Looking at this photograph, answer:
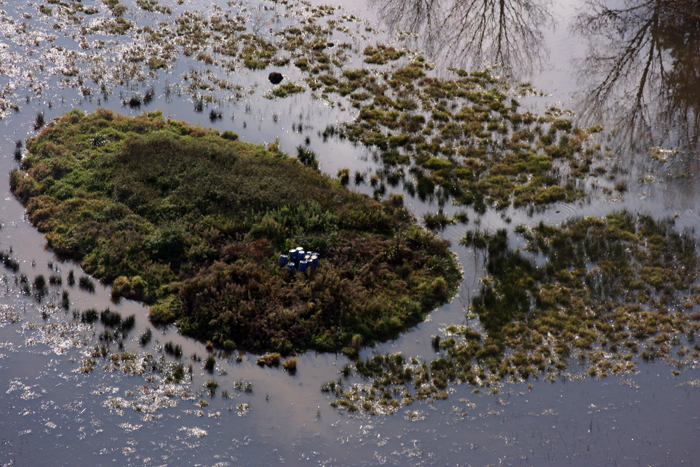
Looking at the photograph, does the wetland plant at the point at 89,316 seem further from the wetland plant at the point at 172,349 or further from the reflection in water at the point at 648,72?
the reflection in water at the point at 648,72

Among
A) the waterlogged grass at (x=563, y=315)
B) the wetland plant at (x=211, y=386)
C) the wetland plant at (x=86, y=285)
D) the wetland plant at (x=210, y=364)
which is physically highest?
the waterlogged grass at (x=563, y=315)

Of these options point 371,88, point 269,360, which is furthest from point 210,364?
point 371,88

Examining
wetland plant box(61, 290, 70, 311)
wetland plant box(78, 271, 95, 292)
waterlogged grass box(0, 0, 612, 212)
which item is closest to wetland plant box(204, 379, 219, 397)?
wetland plant box(61, 290, 70, 311)

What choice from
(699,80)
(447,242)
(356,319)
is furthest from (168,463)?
(699,80)

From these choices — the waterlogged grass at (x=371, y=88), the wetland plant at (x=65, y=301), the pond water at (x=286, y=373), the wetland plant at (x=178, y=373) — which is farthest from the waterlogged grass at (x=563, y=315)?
the wetland plant at (x=65, y=301)

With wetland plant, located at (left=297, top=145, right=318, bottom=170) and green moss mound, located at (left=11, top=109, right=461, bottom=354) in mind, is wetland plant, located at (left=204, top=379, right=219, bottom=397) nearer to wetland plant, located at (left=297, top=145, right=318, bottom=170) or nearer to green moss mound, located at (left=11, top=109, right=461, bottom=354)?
green moss mound, located at (left=11, top=109, right=461, bottom=354)
